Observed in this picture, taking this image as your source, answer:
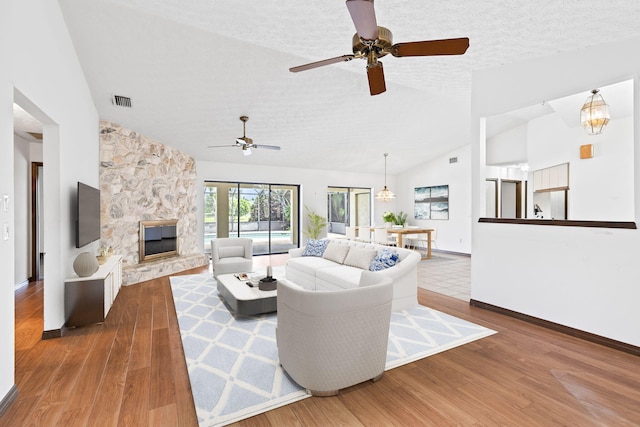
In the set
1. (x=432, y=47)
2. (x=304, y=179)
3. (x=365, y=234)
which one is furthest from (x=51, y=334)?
(x=304, y=179)

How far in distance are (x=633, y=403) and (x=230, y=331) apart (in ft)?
10.8

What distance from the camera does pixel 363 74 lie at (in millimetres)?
4672

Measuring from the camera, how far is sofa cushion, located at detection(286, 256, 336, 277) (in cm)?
479

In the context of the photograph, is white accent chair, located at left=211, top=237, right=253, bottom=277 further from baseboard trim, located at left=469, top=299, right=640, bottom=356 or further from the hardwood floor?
baseboard trim, located at left=469, top=299, right=640, bottom=356

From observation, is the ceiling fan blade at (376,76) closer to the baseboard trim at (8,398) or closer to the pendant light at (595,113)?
the pendant light at (595,113)

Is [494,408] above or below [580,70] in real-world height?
below

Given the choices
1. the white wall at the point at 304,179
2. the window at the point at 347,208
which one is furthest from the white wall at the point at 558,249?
the window at the point at 347,208

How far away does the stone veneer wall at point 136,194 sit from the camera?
17.8ft

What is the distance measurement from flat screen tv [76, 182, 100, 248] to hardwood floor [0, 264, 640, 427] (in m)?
1.11

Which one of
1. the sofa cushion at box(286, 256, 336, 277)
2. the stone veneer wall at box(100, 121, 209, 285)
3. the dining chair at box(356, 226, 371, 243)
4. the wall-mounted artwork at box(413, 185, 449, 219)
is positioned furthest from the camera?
the wall-mounted artwork at box(413, 185, 449, 219)

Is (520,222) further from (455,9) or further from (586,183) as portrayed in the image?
(455,9)

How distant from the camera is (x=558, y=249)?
3.43 m

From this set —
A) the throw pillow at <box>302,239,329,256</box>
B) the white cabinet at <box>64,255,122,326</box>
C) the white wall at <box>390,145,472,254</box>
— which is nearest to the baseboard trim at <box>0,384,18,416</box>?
the white cabinet at <box>64,255,122,326</box>

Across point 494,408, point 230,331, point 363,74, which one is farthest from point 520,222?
point 230,331
